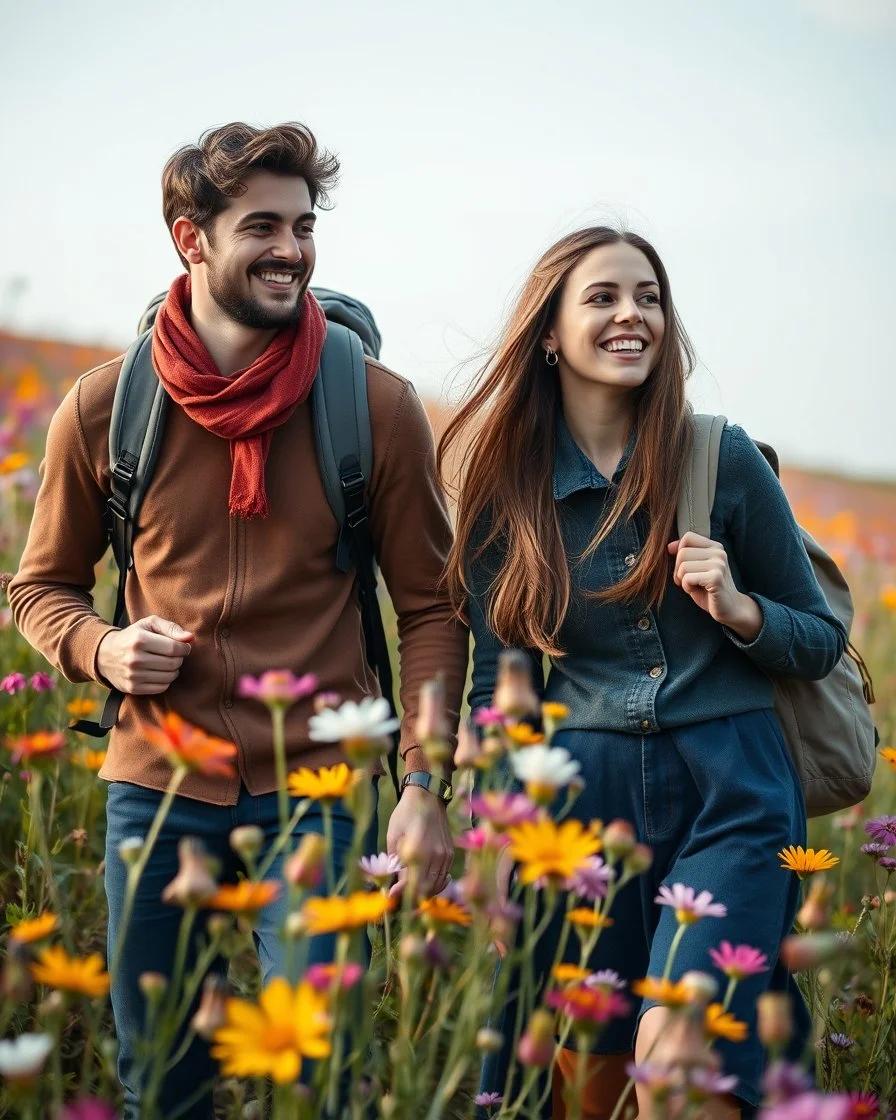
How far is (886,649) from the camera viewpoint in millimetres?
5914

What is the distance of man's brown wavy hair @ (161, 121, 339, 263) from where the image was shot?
2.48 m

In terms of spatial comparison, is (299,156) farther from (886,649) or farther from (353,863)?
(886,649)

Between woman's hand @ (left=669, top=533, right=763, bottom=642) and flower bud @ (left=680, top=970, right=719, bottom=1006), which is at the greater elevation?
woman's hand @ (left=669, top=533, right=763, bottom=642)

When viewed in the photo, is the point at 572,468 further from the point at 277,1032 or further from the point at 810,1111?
the point at 810,1111

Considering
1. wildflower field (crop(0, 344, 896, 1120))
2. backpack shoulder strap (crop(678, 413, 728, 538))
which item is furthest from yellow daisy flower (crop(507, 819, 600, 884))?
backpack shoulder strap (crop(678, 413, 728, 538))

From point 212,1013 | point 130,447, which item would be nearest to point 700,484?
point 130,447

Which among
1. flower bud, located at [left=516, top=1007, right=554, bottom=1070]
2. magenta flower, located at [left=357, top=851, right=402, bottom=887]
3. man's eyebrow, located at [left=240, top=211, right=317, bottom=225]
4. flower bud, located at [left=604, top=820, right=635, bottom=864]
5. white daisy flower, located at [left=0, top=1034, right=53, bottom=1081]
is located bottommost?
magenta flower, located at [left=357, top=851, right=402, bottom=887]

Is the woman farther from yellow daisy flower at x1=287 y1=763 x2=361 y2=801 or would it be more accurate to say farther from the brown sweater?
yellow daisy flower at x1=287 y1=763 x2=361 y2=801

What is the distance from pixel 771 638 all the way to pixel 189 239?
4.72ft

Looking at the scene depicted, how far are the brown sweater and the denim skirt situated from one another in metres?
0.37

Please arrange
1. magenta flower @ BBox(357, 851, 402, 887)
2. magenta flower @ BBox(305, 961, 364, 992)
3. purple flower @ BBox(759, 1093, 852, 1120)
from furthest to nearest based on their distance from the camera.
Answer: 1. magenta flower @ BBox(357, 851, 402, 887)
2. magenta flower @ BBox(305, 961, 364, 992)
3. purple flower @ BBox(759, 1093, 852, 1120)

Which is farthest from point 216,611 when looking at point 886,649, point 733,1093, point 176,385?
point 886,649

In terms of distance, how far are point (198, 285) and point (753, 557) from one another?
1.27m

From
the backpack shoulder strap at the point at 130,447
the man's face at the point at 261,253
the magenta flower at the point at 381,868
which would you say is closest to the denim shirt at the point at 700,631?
the magenta flower at the point at 381,868
